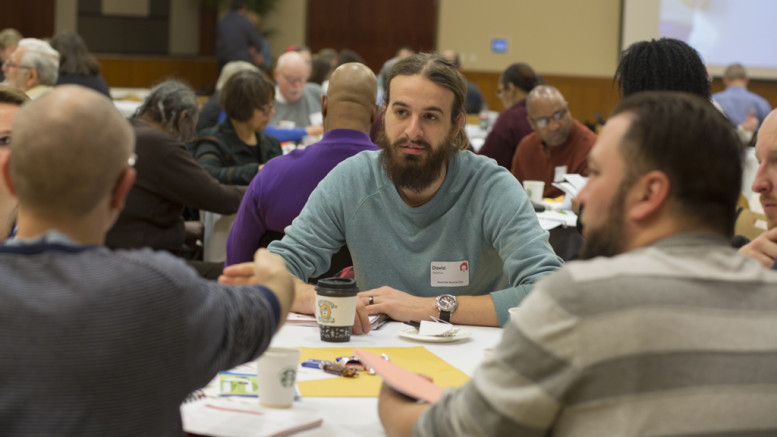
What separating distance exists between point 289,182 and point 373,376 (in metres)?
1.60

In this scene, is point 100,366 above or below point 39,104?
below

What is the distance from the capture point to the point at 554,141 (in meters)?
5.38

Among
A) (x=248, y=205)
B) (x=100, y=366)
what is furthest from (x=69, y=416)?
(x=248, y=205)

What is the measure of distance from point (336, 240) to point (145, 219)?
66.6 inches

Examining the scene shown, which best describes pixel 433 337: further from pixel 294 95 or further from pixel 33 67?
pixel 294 95

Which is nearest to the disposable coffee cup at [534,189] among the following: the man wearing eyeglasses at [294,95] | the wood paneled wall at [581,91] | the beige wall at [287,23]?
the man wearing eyeglasses at [294,95]

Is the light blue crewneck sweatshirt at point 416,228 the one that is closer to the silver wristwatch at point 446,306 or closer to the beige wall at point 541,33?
the silver wristwatch at point 446,306

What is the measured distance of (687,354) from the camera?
117 centimetres

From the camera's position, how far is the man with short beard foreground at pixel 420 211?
2516 millimetres

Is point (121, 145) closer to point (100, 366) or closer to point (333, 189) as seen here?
point (100, 366)

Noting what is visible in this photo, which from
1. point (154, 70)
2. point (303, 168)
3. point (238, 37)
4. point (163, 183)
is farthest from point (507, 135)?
point (154, 70)

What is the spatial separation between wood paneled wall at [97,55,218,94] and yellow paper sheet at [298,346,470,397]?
34.8ft

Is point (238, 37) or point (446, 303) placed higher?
point (238, 37)

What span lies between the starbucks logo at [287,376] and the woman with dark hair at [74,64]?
19.7ft
